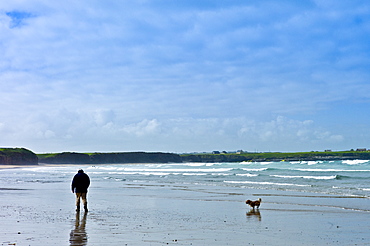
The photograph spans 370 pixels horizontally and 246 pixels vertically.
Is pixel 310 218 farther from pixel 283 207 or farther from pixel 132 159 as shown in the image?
pixel 132 159

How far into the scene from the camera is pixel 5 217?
13.8 m

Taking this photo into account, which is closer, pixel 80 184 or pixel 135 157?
pixel 80 184

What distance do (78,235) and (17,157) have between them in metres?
106

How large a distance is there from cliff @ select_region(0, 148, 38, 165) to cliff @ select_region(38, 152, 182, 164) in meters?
22.1

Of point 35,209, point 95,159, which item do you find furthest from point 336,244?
point 95,159

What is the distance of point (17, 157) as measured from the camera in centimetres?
10988

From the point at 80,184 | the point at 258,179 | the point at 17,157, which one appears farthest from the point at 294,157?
the point at 80,184

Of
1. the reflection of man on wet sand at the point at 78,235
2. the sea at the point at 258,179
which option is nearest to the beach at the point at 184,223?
the reflection of man on wet sand at the point at 78,235

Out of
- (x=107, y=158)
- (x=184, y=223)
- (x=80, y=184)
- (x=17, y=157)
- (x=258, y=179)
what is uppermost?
(x=17, y=157)

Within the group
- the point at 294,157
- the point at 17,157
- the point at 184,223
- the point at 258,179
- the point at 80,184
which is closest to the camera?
the point at 184,223

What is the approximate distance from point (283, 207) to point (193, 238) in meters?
7.96

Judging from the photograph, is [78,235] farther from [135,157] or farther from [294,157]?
[294,157]

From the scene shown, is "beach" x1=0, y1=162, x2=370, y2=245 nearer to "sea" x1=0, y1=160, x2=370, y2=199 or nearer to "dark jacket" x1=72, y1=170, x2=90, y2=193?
"dark jacket" x1=72, y1=170, x2=90, y2=193

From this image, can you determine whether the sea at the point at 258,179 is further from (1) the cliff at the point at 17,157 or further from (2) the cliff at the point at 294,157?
(2) the cliff at the point at 294,157
